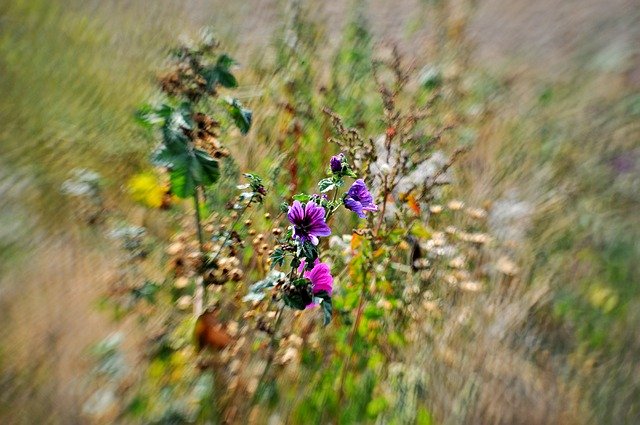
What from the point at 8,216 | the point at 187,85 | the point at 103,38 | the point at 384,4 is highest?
the point at 384,4

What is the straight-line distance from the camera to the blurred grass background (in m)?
1.31

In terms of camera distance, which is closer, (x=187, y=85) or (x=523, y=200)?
(x=187, y=85)

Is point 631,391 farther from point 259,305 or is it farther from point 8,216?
point 8,216

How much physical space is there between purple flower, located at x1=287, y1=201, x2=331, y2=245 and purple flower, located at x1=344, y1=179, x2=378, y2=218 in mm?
69

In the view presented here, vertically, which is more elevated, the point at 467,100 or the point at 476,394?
the point at 467,100

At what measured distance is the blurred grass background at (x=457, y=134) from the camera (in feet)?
4.29

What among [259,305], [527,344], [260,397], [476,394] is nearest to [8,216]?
[259,305]

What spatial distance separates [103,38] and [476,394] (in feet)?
4.75

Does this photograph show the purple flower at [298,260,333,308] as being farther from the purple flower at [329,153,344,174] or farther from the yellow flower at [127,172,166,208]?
the yellow flower at [127,172,166,208]

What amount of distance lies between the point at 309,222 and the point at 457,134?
3.28ft

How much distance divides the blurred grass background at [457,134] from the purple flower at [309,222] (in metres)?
0.51

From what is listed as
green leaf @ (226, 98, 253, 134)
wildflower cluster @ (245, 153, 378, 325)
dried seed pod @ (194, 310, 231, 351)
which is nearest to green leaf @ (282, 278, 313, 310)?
wildflower cluster @ (245, 153, 378, 325)

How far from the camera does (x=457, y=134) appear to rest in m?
1.88

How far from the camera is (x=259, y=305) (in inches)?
53.4
